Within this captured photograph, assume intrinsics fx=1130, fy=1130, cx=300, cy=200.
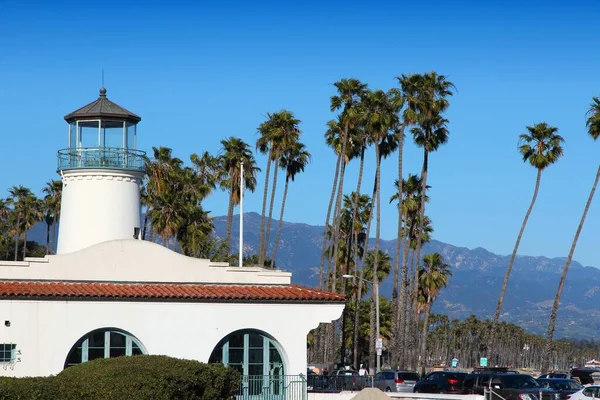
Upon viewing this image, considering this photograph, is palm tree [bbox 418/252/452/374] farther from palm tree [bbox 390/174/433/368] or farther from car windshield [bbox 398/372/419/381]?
car windshield [bbox 398/372/419/381]

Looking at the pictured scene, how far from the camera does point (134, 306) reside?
120 ft

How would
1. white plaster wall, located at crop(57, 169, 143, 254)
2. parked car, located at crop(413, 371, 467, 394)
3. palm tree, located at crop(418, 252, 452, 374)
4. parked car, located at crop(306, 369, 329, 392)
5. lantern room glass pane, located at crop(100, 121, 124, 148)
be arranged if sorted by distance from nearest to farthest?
parked car, located at crop(306, 369, 329, 392) → white plaster wall, located at crop(57, 169, 143, 254) → lantern room glass pane, located at crop(100, 121, 124, 148) → parked car, located at crop(413, 371, 467, 394) → palm tree, located at crop(418, 252, 452, 374)

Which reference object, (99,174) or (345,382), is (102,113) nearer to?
(99,174)

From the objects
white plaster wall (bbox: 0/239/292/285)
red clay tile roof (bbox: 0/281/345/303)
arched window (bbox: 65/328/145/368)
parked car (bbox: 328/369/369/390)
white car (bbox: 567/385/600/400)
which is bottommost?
parked car (bbox: 328/369/369/390)

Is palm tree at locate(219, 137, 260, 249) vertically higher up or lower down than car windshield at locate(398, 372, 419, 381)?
higher up

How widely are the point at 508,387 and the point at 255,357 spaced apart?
29.4 ft

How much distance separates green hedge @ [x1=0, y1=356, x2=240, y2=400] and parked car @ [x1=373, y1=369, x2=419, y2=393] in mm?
25209

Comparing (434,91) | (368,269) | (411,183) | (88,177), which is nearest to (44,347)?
(88,177)

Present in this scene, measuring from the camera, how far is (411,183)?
8962 cm

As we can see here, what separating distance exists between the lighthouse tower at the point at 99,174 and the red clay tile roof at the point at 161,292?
4.93 m

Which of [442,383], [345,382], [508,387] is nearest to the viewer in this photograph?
[508,387]

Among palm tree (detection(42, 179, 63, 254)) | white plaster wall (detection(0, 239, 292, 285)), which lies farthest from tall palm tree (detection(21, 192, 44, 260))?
white plaster wall (detection(0, 239, 292, 285))

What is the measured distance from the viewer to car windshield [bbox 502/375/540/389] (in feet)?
129

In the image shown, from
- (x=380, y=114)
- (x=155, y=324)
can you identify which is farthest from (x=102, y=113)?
(x=380, y=114)
